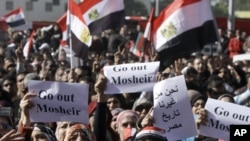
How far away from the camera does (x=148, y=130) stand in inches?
286

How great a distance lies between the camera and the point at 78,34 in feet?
45.7

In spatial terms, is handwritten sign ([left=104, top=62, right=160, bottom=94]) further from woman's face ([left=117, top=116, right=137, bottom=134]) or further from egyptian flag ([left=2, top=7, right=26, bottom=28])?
egyptian flag ([left=2, top=7, right=26, bottom=28])

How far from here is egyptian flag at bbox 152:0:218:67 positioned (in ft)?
41.5

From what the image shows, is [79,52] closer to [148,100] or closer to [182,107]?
[148,100]

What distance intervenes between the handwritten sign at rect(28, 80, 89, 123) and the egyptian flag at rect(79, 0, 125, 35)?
6196 millimetres

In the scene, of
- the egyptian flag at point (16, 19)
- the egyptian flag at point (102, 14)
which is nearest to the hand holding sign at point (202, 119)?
the egyptian flag at point (102, 14)

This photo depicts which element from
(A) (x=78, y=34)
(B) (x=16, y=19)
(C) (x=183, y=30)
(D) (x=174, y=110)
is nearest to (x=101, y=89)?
(D) (x=174, y=110)

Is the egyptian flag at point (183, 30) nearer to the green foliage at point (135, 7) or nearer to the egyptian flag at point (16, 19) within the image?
the egyptian flag at point (16, 19)

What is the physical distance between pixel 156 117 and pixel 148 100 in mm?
1885

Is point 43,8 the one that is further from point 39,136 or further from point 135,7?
A: point 39,136

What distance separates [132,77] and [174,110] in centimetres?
165

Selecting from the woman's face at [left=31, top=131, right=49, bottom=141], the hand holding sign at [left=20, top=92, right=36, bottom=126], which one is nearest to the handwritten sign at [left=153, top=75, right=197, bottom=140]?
the hand holding sign at [left=20, top=92, right=36, bottom=126]

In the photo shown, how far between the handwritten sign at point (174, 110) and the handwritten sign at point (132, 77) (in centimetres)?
134

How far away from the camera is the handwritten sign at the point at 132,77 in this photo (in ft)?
33.6
